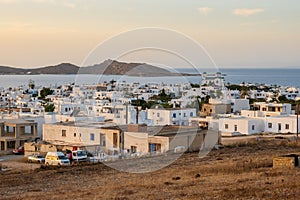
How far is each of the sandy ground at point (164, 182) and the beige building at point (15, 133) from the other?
464 inches

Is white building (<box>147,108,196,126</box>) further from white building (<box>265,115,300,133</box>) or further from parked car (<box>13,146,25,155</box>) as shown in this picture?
parked car (<box>13,146,25,155</box>)

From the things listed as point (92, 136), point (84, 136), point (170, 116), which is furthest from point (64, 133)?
point (170, 116)

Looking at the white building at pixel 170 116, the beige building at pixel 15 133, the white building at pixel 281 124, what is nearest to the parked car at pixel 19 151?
the beige building at pixel 15 133

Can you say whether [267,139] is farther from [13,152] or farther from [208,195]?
[208,195]

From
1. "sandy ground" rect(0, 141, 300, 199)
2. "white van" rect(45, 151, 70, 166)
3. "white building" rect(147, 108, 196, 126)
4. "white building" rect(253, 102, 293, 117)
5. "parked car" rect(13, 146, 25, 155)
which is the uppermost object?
"white building" rect(253, 102, 293, 117)

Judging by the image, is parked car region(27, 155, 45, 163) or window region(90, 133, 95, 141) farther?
window region(90, 133, 95, 141)

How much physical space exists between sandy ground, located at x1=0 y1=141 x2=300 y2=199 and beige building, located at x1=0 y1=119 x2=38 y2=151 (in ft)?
38.7

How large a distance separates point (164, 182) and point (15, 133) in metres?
19.9

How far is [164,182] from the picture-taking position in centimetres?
1528

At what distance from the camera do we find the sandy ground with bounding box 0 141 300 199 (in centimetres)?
1252

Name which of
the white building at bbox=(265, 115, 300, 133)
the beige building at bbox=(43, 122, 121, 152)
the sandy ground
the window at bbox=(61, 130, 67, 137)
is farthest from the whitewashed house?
the sandy ground

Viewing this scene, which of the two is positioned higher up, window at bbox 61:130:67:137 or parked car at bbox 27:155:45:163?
window at bbox 61:130:67:137

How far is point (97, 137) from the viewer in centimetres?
2817

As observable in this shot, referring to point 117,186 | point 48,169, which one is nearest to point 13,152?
point 48,169
